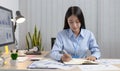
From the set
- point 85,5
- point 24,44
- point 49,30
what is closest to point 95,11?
point 85,5

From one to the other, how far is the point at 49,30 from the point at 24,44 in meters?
0.58

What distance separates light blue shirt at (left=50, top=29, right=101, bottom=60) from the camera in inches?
83.4

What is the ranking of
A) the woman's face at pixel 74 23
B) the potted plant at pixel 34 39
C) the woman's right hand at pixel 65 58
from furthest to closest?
the potted plant at pixel 34 39
the woman's face at pixel 74 23
the woman's right hand at pixel 65 58

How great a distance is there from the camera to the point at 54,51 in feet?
6.68

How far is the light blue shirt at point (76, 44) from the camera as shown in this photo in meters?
2.12

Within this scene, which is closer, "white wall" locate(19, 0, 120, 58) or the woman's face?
the woman's face

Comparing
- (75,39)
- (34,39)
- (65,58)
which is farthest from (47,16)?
(65,58)

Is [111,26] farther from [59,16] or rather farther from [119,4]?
[59,16]

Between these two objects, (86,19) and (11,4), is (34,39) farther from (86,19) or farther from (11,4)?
(86,19)

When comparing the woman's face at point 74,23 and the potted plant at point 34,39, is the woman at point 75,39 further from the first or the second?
the potted plant at point 34,39

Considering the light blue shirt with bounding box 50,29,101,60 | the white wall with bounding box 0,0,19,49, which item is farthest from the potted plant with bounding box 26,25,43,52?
the light blue shirt with bounding box 50,29,101,60

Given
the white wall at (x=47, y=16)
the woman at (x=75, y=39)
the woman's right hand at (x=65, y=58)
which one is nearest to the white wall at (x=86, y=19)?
the white wall at (x=47, y=16)

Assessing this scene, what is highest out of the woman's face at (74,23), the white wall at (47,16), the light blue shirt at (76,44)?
the white wall at (47,16)

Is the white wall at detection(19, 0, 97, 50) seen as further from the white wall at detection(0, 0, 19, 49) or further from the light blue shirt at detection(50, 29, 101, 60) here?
the light blue shirt at detection(50, 29, 101, 60)
